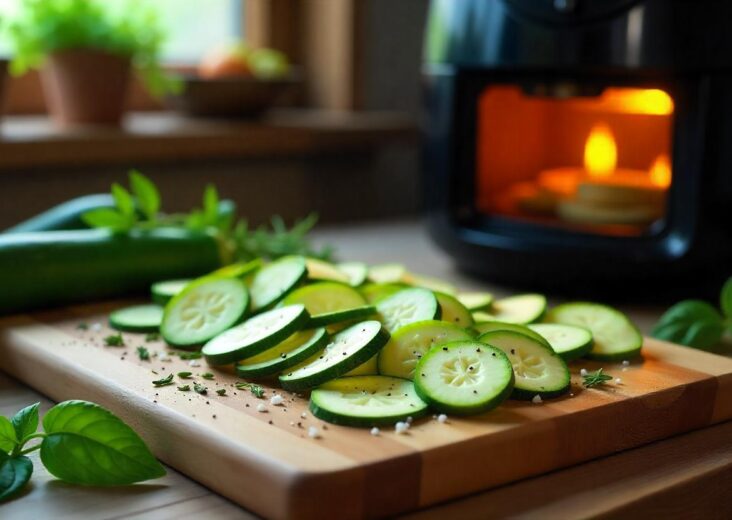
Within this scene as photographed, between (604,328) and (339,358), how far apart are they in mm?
308

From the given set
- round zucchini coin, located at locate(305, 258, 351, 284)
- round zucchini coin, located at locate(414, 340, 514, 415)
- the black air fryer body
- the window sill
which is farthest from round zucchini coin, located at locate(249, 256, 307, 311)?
the window sill

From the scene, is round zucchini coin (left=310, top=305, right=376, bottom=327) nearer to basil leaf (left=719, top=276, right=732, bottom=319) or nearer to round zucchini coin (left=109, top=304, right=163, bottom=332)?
round zucchini coin (left=109, top=304, right=163, bottom=332)

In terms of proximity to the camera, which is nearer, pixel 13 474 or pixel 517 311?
pixel 13 474

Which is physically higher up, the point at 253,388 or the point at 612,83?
the point at 612,83

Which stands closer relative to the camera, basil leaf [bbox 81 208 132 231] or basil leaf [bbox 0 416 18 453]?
basil leaf [bbox 0 416 18 453]

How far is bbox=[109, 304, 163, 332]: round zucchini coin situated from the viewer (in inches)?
42.3

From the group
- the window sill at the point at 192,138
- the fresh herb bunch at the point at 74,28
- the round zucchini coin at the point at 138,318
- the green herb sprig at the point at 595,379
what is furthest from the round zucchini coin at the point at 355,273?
the fresh herb bunch at the point at 74,28

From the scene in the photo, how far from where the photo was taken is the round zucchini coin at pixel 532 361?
85 cm

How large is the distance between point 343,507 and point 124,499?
159 mm

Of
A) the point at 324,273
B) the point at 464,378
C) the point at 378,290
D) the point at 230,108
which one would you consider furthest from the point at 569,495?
the point at 230,108

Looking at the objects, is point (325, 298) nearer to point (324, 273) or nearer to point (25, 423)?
point (324, 273)

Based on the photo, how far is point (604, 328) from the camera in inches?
40.2

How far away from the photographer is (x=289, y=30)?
2.36 m

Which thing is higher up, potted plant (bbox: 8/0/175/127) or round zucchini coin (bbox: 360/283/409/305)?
potted plant (bbox: 8/0/175/127)
